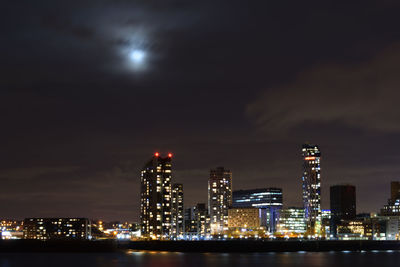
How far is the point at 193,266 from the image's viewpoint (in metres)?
159

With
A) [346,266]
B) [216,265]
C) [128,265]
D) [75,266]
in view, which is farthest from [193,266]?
[346,266]

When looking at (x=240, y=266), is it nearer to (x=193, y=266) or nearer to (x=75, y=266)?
(x=193, y=266)

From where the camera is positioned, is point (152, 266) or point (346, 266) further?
point (346, 266)

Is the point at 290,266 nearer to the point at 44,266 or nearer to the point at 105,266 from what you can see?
the point at 105,266

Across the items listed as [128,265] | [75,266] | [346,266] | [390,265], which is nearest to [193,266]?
[128,265]

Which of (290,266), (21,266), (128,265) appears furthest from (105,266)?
(290,266)

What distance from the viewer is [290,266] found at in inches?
6393

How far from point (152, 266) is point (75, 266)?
1883 cm

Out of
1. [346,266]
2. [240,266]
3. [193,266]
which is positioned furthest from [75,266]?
[346,266]

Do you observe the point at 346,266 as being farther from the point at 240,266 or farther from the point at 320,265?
the point at 240,266

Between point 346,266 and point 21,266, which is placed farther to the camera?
point 346,266

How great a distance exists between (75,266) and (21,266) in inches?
503

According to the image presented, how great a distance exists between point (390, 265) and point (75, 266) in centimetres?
8145

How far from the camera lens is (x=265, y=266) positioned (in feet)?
536
